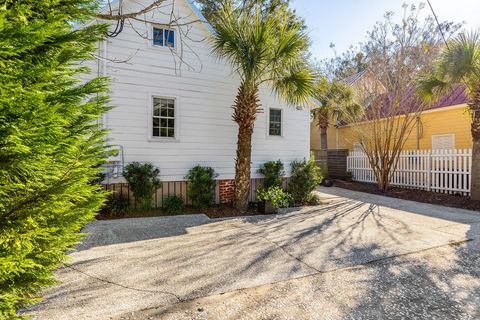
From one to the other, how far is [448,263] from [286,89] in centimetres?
559

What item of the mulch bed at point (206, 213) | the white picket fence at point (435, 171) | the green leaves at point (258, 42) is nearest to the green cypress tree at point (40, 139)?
the green leaves at point (258, 42)

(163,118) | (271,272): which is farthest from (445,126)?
(271,272)

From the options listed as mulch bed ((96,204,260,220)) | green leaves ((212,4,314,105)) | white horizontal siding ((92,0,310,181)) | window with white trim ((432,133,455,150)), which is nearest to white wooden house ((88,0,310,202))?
white horizontal siding ((92,0,310,181))

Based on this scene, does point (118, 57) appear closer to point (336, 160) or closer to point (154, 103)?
point (154, 103)

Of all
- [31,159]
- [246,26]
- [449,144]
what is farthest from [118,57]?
[449,144]

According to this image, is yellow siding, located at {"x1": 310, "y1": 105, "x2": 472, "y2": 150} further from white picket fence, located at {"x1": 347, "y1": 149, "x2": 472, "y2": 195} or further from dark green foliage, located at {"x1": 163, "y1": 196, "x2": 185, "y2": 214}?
dark green foliage, located at {"x1": 163, "y1": 196, "x2": 185, "y2": 214}

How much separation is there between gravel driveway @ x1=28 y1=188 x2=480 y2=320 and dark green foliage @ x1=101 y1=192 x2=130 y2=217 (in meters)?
0.70

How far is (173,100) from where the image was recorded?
8570mm

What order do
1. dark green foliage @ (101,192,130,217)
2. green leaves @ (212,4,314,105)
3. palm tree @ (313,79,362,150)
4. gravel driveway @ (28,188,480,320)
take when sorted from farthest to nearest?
palm tree @ (313,79,362,150), dark green foliage @ (101,192,130,217), green leaves @ (212,4,314,105), gravel driveway @ (28,188,480,320)

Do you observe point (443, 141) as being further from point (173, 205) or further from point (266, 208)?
point (173, 205)

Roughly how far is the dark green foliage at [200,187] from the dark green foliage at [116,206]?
1783 mm

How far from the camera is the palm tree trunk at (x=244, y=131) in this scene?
25.4ft

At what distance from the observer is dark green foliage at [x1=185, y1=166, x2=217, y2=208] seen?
27.3 ft

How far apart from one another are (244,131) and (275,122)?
264 centimetres
